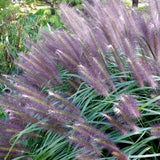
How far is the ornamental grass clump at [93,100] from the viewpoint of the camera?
1.23 meters

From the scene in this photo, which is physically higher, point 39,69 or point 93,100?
point 39,69

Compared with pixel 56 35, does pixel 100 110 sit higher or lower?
lower

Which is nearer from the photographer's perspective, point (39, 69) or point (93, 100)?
point (93, 100)

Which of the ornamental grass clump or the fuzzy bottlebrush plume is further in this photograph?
the fuzzy bottlebrush plume

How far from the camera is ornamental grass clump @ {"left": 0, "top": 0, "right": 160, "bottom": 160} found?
1228 millimetres

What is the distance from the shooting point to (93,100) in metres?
1.54

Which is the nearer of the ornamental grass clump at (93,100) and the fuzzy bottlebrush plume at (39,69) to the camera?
the ornamental grass clump at (93,100)

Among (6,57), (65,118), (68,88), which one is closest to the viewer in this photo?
(65,118)

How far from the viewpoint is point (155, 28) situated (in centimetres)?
158

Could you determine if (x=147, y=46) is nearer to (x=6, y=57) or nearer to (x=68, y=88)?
(x=68, y=88)

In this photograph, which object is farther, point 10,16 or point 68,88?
point 10,16


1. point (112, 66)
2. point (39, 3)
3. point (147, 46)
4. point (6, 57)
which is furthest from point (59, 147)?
point (39, 3)

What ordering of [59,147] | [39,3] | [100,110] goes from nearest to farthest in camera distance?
[59,147] → [100,110] → [39,3]

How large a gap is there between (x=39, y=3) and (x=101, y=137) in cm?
657
